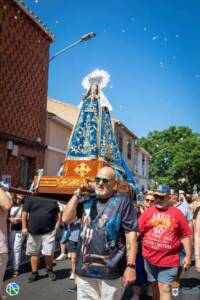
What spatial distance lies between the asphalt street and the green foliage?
131 feet

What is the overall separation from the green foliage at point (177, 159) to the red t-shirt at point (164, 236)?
42.4 metres

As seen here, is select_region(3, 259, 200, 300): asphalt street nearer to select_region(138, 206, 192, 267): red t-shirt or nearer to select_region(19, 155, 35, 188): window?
select_region(138, 206, 192, 267): red t-shirt

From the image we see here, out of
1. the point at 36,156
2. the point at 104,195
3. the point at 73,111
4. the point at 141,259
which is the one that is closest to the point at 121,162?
the point at 141,259

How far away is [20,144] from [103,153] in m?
8.37

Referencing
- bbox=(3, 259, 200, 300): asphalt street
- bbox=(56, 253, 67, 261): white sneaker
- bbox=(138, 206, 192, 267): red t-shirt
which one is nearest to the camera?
bbox=(138, 206, 192, 267): red t-shirt

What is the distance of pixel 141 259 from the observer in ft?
17.2

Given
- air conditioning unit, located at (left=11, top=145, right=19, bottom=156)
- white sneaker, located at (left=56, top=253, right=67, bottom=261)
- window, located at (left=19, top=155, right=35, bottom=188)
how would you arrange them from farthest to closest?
window, located at (left=19, top=155, right=35, bottom=188) → air conditioning unit, located at (left=11, top=145, right=19, bottom=156) → white sneaker, located at (left=56, top=253, right=67, bottom=261)

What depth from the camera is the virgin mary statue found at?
24.2 ft

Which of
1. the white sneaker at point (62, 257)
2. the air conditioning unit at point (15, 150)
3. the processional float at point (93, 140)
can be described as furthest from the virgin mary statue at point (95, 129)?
the air conditioning unit at point (15, 150)

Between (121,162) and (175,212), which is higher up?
(121,162)

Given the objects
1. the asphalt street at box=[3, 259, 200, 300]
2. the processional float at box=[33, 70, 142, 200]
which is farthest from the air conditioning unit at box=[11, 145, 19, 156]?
the processional float at box=[33, 70, 142, 200]

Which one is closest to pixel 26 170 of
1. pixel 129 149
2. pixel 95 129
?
pixel 95 129

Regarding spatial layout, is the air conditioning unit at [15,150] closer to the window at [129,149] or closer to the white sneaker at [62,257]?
the white sneaker at [62,257]

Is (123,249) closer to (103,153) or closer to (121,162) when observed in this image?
(103,153)
